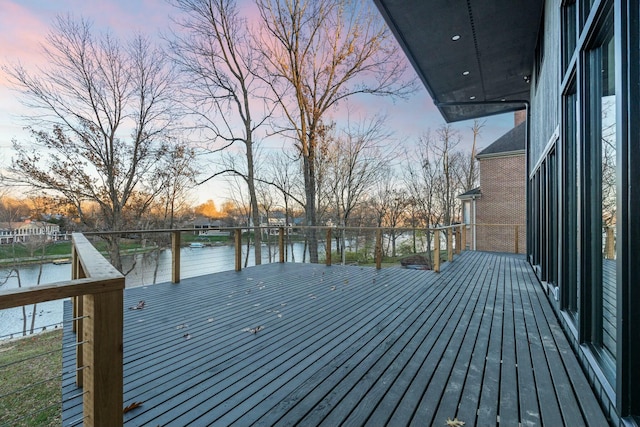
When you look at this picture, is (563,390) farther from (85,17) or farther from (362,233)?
(85,17)

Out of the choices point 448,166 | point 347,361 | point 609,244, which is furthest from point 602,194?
point 448,166

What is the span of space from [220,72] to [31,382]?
9.61 m

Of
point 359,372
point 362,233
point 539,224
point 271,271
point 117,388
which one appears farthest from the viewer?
point 362,233

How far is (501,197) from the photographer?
43.1ft

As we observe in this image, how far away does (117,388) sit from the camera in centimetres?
100

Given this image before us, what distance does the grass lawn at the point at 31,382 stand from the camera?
9.35 ft

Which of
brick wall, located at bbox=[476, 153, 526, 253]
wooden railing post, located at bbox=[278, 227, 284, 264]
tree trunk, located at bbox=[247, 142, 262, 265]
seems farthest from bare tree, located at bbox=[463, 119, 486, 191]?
wooden railing post, located at bbox=[278, 227, 284, 264]

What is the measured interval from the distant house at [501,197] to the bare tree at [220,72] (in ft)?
31.7

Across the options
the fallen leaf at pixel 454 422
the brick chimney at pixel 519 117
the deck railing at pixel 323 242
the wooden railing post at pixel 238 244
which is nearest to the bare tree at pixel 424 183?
the deck railing at pixel 323 242

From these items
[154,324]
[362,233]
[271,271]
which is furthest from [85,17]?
[362,233]

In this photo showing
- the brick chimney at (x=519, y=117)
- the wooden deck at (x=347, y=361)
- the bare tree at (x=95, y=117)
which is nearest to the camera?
the wooden deck at (x=347, y=361)

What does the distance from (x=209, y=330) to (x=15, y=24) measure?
897 centimetres

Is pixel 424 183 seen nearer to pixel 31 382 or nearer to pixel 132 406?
pixel 31 382

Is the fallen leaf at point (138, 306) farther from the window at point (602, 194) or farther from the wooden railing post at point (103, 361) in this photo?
the window at point (602, 194)
